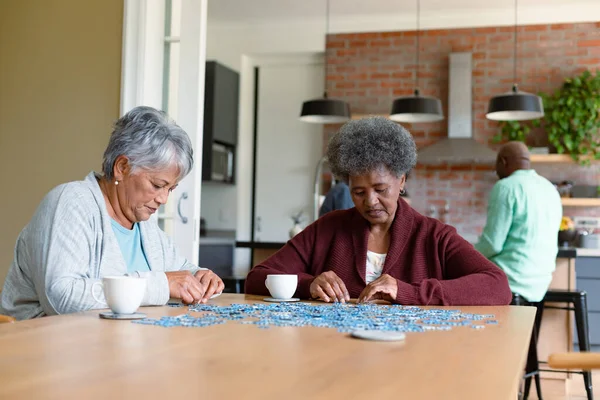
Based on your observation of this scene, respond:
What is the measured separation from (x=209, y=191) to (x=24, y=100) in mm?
4566

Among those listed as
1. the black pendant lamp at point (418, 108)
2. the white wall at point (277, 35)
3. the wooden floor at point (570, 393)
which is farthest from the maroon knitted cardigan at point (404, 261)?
the white wall at point (277, 35)

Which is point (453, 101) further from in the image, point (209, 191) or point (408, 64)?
point (209, 191)

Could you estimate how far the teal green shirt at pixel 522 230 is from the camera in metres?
4.05

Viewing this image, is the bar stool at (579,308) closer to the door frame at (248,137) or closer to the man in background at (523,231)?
the man in background at (523,231)

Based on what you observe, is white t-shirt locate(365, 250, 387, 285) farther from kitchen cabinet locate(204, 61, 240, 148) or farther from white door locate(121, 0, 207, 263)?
kitchen cabinet locate(204, 61, 240, 148)

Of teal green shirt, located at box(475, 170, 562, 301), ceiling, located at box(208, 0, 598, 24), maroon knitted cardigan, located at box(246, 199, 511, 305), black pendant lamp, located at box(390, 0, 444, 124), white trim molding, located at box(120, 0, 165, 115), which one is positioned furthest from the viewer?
ceiling, located at box(208, 0, 598, 24)

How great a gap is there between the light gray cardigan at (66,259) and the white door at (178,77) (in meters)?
1.53

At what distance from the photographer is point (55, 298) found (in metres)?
1.71

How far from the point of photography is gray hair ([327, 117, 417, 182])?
2.32 metres

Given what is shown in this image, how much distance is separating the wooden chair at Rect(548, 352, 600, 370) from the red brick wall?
6198 millimetres

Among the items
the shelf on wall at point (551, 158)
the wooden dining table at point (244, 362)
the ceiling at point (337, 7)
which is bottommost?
the wooden dining table at point (244, 362)

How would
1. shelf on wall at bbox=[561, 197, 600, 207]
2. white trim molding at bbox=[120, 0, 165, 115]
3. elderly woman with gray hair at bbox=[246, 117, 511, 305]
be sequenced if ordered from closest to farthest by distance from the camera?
elderly woman with gray hair at bbox=[246, 117, 511, 305]
white trim molding at bbox=[120, 0, 165, 115]
shelf on wall at bbox=[561, 197, 600, 207]

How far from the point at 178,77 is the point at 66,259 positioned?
2.02 m

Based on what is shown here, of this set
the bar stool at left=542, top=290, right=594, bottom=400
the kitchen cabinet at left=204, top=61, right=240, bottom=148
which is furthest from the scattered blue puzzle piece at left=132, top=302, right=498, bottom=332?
the kitchen cabinet at left=204, top=61, right=240, bottom=148
